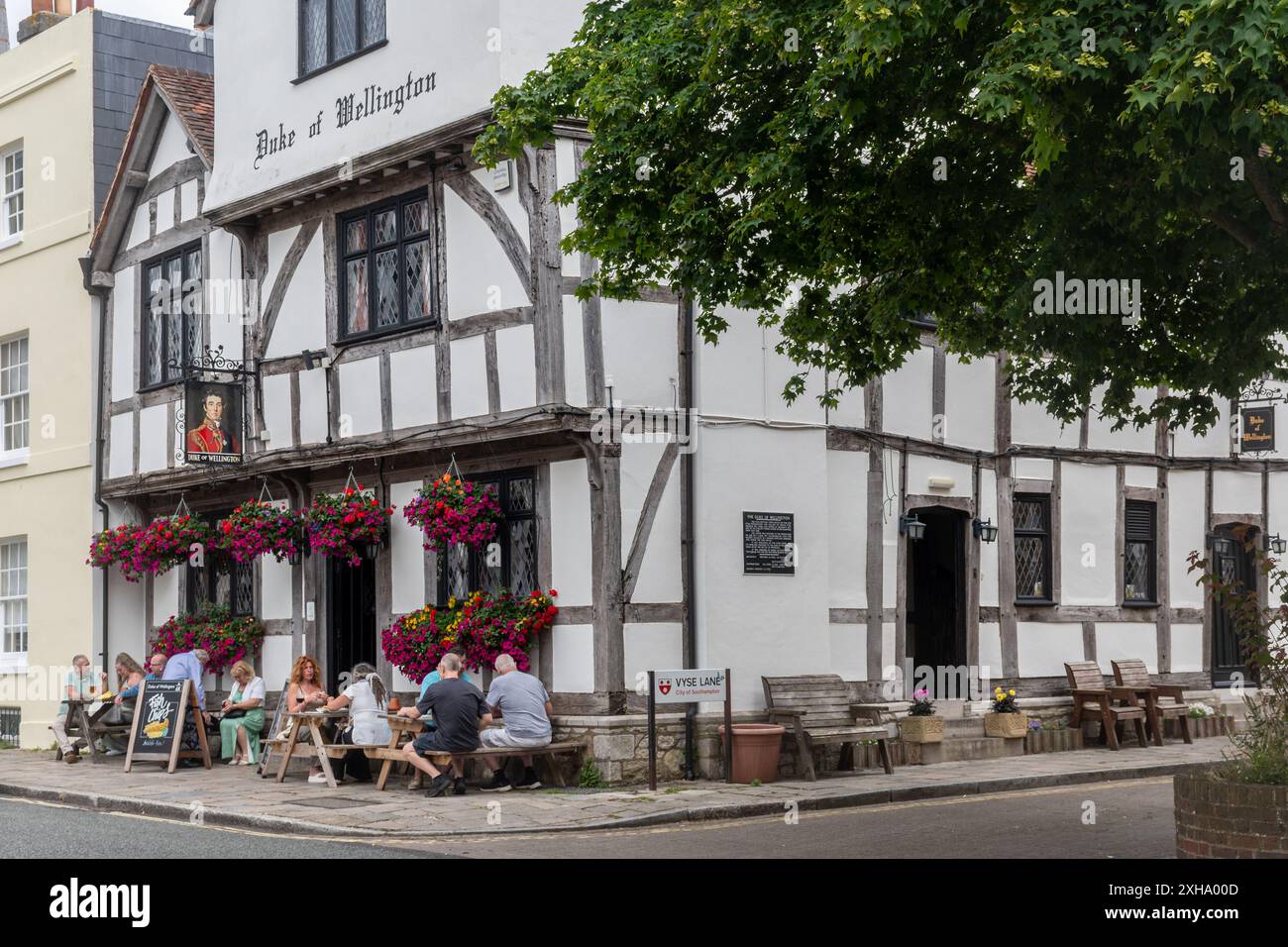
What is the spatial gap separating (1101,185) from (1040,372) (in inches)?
93.6

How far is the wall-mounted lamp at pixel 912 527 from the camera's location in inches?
711

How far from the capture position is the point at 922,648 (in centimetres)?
1998

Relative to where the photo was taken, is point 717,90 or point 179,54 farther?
point 179,54

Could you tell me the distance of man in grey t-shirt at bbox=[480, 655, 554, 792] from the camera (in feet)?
50.0

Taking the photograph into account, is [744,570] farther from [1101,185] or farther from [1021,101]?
[1021,101]

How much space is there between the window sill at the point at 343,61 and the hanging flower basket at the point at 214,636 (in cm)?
645

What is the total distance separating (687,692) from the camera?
15.2m

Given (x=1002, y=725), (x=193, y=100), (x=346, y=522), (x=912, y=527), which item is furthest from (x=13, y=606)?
Result: (x=1002, y=725)

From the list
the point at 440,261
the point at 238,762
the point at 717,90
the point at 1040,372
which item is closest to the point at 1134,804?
the point at 1040,372

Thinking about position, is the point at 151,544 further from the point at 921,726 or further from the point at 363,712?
the point at 921,726

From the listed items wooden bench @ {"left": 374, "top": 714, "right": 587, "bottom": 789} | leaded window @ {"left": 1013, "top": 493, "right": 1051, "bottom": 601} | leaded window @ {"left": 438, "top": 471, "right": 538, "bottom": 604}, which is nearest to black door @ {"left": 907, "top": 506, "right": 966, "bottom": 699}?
leaded window @ {"left": 1013, "top": 493, "right": 1051, "bottom": 601}

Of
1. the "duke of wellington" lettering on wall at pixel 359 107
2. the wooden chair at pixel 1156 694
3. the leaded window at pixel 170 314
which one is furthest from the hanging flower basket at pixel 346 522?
the wooden chair at pixel 1156 694

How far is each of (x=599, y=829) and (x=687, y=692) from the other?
2.47 meters

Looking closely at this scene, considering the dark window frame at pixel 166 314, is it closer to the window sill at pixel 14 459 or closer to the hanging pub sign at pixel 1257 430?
the window sill at pixel 14 459
